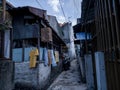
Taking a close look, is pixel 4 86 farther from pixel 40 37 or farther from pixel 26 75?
pixel 40 37

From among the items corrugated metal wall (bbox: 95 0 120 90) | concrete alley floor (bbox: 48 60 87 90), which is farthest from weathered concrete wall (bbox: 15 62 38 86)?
corrugated metal wall (bbox: 95 0 120 90)

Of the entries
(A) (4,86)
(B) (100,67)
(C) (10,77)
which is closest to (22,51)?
(C) (10,77)

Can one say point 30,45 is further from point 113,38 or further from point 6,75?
point 113,38

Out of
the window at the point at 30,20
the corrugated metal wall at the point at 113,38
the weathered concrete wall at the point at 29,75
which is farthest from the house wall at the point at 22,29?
the corrugated metal wall at the point at 113,38

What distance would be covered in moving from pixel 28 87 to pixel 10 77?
3.31 metres

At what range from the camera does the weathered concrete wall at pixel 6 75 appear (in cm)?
531

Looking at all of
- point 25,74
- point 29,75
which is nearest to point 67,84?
point 29,75

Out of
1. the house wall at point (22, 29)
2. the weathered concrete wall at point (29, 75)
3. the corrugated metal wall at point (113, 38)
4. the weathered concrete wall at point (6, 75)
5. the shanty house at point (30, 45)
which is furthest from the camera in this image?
the house wall at point (22, 29)

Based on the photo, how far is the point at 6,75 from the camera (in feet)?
18.3

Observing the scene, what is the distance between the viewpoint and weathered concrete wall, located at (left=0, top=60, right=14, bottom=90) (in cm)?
531

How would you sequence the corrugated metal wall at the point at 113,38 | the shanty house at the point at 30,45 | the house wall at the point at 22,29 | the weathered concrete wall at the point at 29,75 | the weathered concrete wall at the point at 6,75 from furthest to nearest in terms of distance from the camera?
the house wall at the point at 22,29, the shanty house at the point at 30,45, the weathered concrete wall at the point at 29,75, the weathered concrete wall at the point at 6,75, the corrugated metal wall at the point at 113,38

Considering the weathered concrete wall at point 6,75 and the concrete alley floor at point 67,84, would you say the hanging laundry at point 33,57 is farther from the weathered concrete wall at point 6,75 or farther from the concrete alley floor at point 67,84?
the weathered concrete wall at point 6,75

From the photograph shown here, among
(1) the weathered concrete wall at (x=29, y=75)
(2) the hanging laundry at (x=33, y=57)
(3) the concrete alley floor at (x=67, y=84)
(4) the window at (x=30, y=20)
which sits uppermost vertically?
(4) the window at (x=30, y=20)

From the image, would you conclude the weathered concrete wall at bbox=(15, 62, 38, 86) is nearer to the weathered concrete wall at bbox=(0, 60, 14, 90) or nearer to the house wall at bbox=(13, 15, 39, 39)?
the house wall at bbox=(13, 15, 39, 39)
